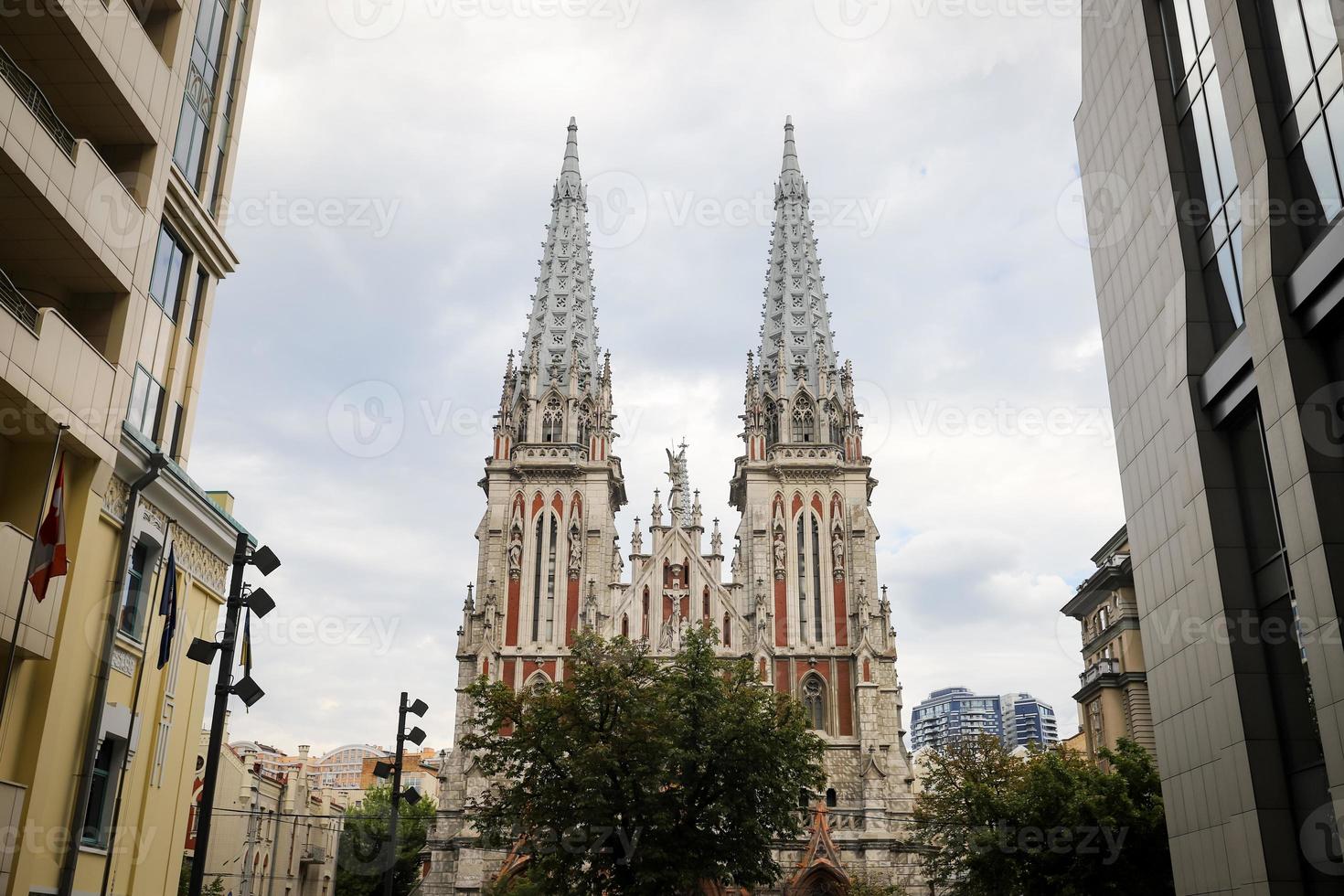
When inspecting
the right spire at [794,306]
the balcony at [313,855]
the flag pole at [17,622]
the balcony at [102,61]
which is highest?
the right spire at [794,306]

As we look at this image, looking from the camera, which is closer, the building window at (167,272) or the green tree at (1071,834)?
the building window at (167,272)

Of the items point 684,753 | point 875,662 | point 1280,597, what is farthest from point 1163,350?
point 875,662

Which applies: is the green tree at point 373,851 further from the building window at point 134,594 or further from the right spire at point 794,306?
the building window at point 134,594

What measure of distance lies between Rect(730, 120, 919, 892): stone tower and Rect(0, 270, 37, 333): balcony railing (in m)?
46.0

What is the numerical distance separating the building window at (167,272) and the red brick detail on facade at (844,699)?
44.6m

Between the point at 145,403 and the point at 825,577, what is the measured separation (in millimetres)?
45992

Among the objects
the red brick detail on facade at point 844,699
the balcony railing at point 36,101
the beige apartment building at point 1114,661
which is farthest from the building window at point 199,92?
the red brick detail on facade at point 844,699

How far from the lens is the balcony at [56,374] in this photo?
17141mm

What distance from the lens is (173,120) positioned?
2217 centimetres

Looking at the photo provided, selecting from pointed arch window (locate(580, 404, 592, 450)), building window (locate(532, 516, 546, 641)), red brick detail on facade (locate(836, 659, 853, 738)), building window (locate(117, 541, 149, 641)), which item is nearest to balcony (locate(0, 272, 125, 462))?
building window (locate(117, 541, 149, 641))

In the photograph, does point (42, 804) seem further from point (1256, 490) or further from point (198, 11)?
point (1256, 490)

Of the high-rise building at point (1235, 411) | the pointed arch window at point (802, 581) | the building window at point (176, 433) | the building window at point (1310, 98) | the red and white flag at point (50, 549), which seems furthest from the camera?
the pointed arch window at point (802, 581)

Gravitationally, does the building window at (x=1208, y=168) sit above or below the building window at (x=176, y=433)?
above

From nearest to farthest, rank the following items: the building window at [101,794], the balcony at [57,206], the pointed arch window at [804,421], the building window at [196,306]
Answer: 1. the balcony at [57,206]
2. the building window at [101,794]
3. the building window at [196,306]
4. the pointed arch window at [804,421]
